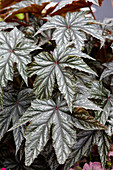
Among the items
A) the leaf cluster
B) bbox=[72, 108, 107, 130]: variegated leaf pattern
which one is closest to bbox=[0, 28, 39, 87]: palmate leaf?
the leaf cluster

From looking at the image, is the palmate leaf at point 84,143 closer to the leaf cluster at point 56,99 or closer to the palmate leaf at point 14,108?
the leaf cluster at point 56,99

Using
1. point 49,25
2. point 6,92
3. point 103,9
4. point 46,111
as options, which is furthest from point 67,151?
point 103,9

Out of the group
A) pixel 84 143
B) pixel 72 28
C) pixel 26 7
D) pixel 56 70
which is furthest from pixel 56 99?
pixel 26 7

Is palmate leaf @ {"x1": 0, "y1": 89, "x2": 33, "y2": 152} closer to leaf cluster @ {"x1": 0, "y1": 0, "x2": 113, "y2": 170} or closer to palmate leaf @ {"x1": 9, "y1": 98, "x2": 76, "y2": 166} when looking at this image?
leaf cluster @ {"x1": 0, "y1": 0, "x2": 113, "y2": 170}

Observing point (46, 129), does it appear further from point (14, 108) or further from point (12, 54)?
point (12, 54)

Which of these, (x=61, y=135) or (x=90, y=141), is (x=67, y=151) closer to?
(x=61, y=135)

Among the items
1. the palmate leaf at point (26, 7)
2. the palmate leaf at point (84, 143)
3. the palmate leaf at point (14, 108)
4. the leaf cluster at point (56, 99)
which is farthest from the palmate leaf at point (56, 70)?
the palmate leaf at point (26, 7)

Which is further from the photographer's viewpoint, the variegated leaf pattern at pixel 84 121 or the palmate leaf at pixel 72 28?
the palmate leaf at pixel 72 28
